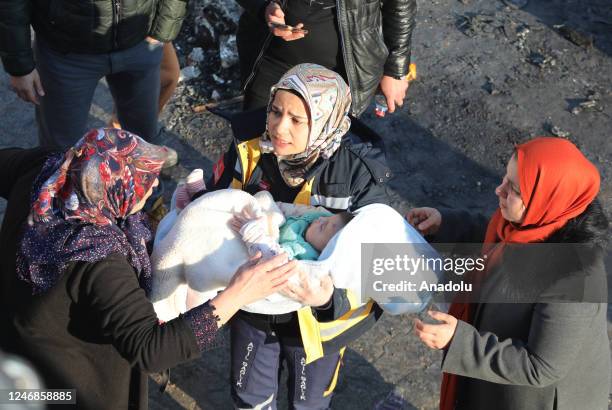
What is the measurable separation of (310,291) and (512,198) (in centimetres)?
86

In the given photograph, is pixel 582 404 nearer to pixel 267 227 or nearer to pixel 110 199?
pixel 267 227

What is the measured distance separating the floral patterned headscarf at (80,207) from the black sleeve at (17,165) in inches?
9.7

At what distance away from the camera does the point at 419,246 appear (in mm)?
2883

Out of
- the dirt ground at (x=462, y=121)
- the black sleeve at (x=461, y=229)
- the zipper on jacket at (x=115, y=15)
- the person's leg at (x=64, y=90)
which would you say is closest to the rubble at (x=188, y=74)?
the dirt ground at (x=462, y=121)

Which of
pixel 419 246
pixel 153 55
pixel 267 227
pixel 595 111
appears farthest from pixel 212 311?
pixel 595 111

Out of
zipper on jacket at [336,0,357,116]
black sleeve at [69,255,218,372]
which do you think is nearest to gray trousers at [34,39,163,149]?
zipper on jacket at [336,0,357,116]

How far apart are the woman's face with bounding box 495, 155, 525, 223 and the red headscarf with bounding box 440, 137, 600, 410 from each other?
0.07 feet

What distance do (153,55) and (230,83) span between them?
156cm

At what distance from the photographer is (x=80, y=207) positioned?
2387 mm

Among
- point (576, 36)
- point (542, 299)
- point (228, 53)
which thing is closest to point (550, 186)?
point (542, 299)

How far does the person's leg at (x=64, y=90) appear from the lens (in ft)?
13.1

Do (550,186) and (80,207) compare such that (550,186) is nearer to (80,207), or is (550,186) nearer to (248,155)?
(248,155)

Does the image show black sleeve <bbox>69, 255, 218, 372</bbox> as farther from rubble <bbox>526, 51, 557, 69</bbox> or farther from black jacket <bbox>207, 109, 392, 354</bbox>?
rubble <bbox>526, 51, 557, 69</bbox>

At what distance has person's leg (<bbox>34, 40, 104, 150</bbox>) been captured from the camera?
3984 millimetres
